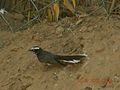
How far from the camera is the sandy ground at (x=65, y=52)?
5266 millimetres

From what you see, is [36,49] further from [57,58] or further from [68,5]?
[68,5]

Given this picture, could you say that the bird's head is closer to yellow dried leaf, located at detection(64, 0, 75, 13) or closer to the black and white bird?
the black and white bird

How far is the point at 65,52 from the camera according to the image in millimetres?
5832

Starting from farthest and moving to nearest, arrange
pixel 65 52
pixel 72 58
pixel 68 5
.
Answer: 1. pixel 68 5
2. pixel 65 52
3. pixel 72 58

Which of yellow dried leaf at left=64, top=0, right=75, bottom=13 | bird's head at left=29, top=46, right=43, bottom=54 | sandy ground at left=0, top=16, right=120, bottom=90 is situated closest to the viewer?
sandy ground at left=0, top=16, right=120, bottom=90

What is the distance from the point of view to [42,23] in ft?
22.0

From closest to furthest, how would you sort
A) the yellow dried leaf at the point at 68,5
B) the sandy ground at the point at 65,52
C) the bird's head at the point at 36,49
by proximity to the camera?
1. the sandy ground at the point at 65,52
2. the bird's head at the point at 36,49
3. the yellow dried leaf at the point at 68,5

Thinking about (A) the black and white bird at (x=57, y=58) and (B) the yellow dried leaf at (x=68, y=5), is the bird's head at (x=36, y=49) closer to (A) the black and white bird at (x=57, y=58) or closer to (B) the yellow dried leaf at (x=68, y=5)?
(A) the black and white bird at (x=57, y=58)

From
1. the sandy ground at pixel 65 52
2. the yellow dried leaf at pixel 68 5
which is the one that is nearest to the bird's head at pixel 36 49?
the sandy ground at pixel 65 52

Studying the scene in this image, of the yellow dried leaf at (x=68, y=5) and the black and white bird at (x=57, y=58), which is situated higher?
the yellow dried leaf at (x=68, y=5)

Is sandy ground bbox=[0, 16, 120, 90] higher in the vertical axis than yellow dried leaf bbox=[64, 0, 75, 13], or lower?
lower

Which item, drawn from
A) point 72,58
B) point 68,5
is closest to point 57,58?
point 72,58

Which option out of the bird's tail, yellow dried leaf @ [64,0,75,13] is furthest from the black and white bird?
yellow dried leaf @ [64,0,75,13]

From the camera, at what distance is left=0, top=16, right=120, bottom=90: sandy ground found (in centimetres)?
527
